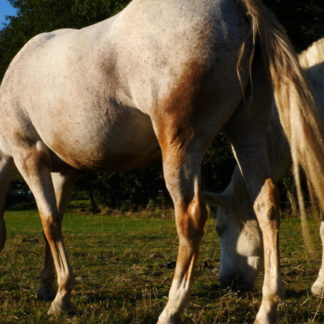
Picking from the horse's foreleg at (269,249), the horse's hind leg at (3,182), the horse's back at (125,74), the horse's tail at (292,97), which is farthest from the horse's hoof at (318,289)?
the horse's hind leg at (3,182)

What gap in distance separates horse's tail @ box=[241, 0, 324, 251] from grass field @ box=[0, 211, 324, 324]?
1.09 metres

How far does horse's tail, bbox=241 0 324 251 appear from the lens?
11.1 ft

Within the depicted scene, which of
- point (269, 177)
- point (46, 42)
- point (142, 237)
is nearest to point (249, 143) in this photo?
point (269, 177)

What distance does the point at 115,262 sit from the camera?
7457mm

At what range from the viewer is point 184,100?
3.39 meters

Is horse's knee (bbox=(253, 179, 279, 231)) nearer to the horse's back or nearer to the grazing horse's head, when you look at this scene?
the horse's back

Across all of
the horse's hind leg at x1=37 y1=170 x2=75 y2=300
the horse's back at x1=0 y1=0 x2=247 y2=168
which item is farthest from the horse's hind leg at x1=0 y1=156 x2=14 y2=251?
the horse's back at x1=0 y1=0 x2=247 y2=168

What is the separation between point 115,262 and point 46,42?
12.4 feet

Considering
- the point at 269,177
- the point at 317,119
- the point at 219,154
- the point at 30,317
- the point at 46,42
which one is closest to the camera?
the point at 317,119

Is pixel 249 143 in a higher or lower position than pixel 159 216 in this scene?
higher

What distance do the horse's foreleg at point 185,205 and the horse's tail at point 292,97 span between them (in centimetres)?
65

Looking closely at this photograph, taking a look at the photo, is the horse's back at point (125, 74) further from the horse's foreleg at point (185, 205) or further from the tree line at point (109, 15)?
the tree line at point (109, 15)

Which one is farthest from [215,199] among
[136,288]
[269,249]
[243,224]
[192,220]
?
[192,220]

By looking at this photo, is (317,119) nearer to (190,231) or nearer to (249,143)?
(249,143)
